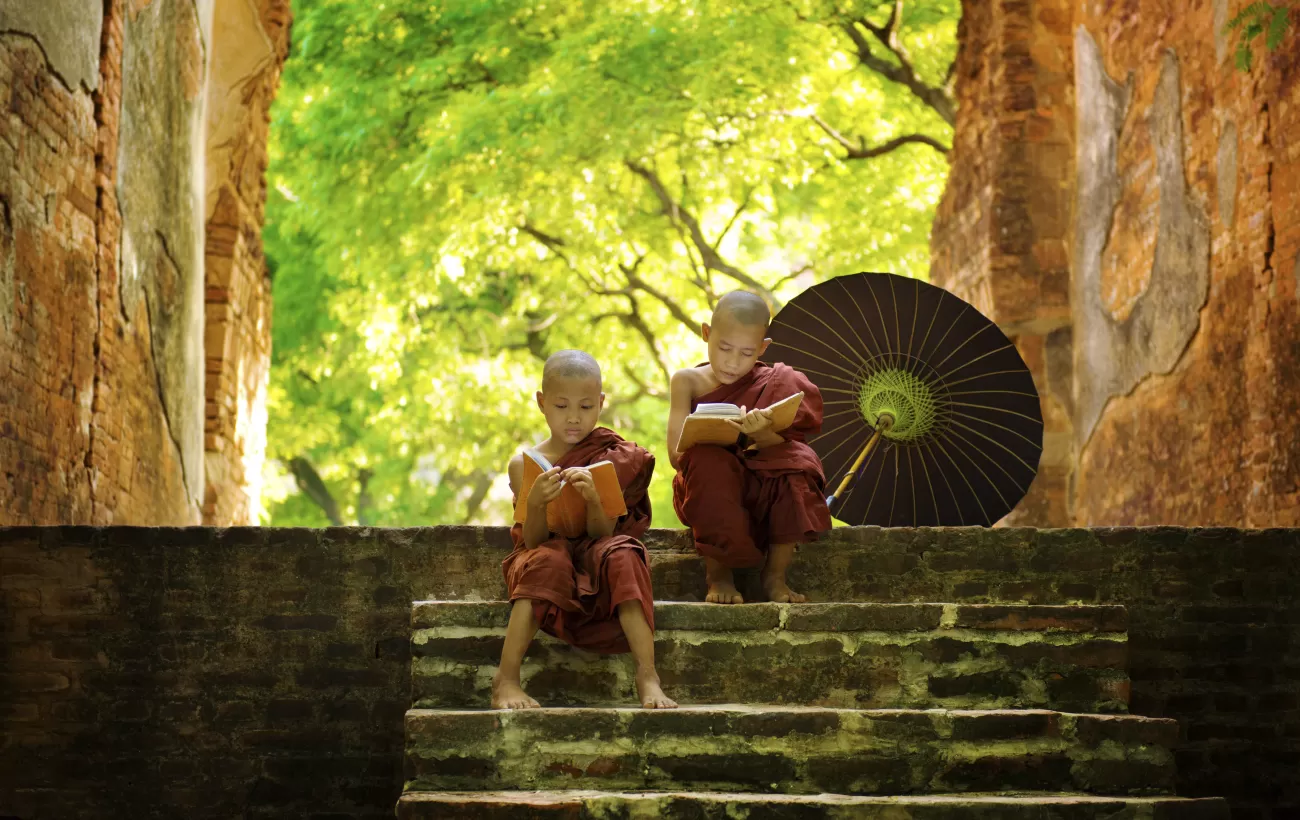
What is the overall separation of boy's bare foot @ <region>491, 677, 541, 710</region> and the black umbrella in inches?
104

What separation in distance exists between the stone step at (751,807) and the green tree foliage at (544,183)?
10945 mm

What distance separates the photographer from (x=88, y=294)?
261 inches

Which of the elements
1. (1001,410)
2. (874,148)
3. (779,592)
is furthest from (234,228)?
(779,592)

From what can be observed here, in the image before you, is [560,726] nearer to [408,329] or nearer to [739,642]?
[739,642]

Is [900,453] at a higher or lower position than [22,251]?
lower

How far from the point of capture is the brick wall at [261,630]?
544 cm

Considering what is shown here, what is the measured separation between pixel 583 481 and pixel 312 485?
1734 centimetres

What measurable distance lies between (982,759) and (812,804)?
0.60m

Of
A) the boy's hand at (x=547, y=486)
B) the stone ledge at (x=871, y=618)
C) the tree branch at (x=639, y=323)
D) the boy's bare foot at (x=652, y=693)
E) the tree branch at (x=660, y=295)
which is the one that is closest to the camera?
the boy's bare foot at (x=652, y=693)

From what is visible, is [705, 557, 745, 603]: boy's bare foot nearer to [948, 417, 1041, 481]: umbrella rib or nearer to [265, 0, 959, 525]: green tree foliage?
[948, 417, 1041, 481]: umbrella rib

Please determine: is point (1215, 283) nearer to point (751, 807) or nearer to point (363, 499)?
point (751, 807)

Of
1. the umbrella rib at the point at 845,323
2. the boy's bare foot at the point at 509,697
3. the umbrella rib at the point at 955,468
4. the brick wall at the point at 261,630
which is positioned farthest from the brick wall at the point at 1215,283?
the boy's bare foot at the point at 509,697

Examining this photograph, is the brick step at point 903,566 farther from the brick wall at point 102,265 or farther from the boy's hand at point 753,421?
the brick wall at point 102,265

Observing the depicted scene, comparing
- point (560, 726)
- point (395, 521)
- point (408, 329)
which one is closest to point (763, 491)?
point (560, 726)
